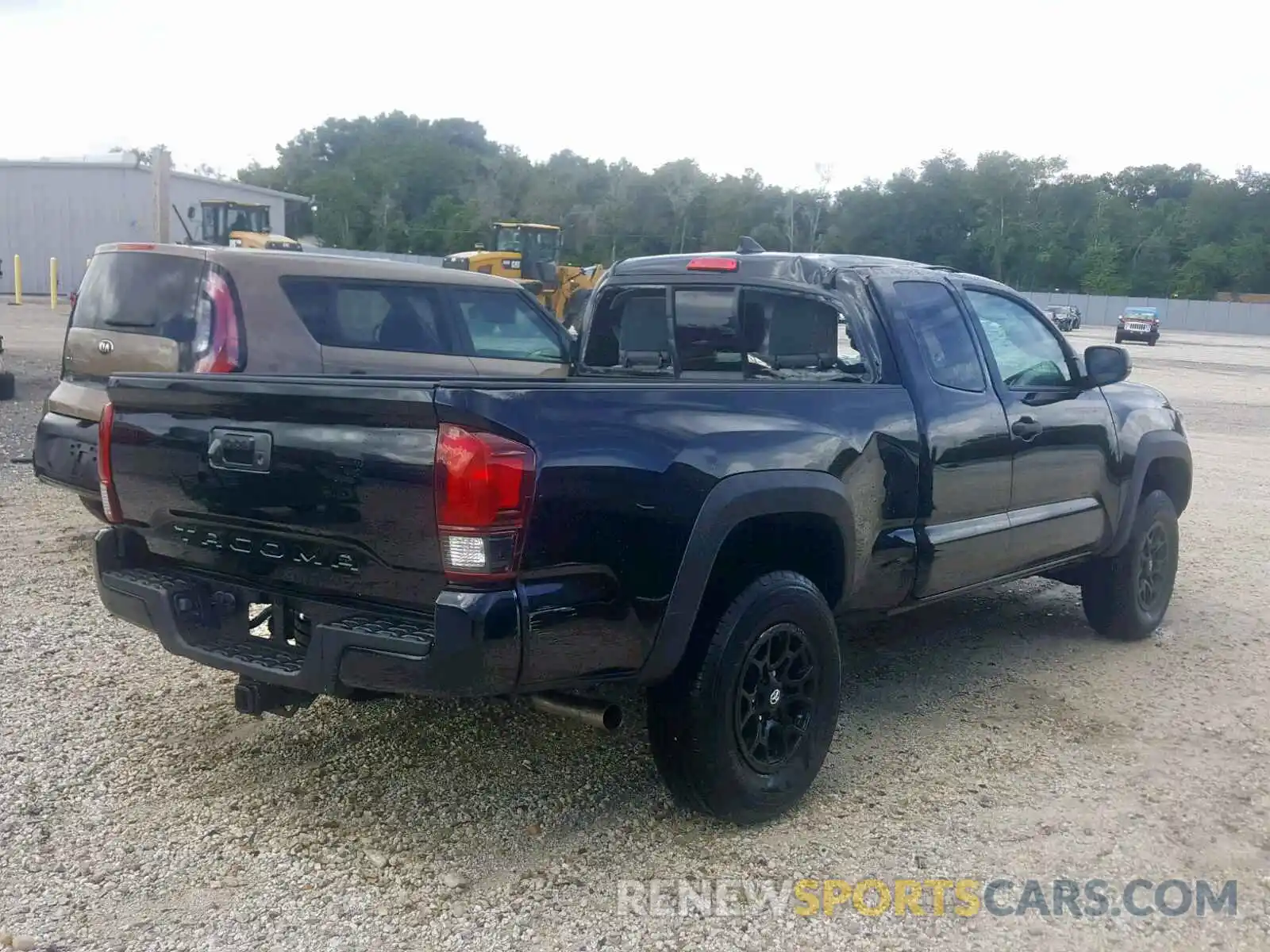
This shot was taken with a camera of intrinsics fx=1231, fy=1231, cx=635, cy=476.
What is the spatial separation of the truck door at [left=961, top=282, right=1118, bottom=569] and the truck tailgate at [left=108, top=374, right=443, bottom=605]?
9.55 ft

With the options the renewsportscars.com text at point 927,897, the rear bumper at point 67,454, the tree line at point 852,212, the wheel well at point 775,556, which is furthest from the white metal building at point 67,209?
the renewsportscars.com text at point 927,897

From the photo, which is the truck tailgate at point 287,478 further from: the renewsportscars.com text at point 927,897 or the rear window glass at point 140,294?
the rear window glass at point 140,294

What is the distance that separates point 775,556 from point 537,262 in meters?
22.2

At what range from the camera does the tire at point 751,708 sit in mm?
3738

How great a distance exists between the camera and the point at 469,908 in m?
3.42

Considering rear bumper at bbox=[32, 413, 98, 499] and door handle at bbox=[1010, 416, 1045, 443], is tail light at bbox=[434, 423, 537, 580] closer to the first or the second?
door handle at bbox=[1010, 416, 1045, 443]

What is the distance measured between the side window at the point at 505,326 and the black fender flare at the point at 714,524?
4.20 meters

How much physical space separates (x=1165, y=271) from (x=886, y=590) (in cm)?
8239

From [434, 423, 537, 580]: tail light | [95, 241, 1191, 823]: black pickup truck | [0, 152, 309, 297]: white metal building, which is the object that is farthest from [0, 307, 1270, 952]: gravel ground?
[0, 152, 309, 297]: white metal building

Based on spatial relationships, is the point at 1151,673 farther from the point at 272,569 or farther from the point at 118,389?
the point at 118,389

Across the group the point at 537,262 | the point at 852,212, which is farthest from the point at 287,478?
the point at 852,212

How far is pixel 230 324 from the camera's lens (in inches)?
256

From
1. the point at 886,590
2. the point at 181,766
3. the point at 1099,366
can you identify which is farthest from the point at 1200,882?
the point at 181,766

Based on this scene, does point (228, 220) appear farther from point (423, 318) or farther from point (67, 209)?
point (423, 318)
